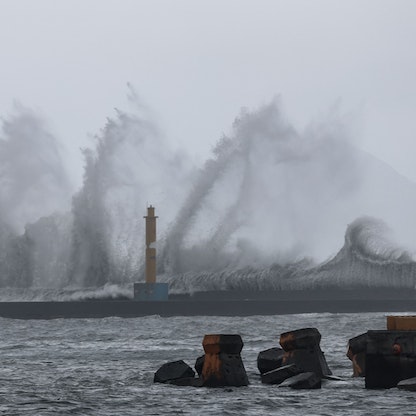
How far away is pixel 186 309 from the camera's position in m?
73.9

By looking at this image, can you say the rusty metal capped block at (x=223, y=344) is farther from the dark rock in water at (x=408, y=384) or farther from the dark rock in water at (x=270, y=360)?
the dark rock in water at (x=408, y=384)

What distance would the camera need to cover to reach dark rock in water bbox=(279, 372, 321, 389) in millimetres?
22219

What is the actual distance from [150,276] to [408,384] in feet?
203

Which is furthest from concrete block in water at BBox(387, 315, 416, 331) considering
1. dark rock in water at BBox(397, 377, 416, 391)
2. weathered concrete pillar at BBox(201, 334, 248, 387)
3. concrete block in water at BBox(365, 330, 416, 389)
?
weathered concrete pillar at BBox(201, 334, 248, 387)

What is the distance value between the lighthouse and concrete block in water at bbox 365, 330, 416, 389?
58372 mm

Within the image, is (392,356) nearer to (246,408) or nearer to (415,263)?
(246,408)

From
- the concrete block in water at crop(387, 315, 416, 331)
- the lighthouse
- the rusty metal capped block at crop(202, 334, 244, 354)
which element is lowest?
the rusty metal capped block at crop(202, 334, 244, 354)

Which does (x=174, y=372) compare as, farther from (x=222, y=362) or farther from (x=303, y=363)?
(x=303, y=363)

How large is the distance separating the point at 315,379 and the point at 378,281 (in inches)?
2421

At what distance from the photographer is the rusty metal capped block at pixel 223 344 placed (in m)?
22.3

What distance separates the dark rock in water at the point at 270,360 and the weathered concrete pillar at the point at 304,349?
1.02m

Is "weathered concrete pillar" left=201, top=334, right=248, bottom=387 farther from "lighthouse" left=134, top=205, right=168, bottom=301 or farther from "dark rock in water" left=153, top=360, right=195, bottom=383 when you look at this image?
"lighthouse" left=134, top=205, right=168, bottom=301

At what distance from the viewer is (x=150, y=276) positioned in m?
81.8

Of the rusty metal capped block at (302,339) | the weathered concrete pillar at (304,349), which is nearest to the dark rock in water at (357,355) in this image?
the weathered concrete pillar at (304,349)
